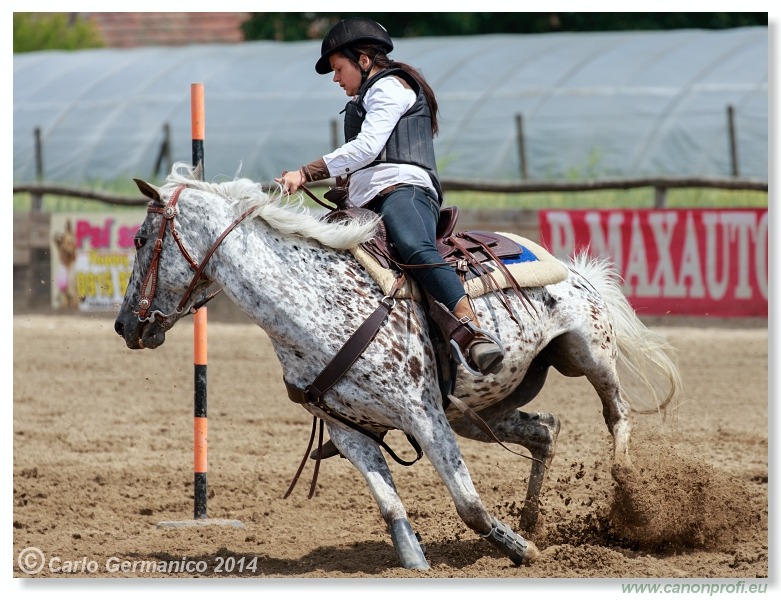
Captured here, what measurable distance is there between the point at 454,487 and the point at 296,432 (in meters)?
3.36

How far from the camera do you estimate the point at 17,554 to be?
16.8 feet

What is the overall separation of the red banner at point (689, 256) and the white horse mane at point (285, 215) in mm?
7531

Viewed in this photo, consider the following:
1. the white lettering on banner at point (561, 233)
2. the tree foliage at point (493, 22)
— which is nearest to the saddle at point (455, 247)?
the white lettering on banner at point (561, 233)

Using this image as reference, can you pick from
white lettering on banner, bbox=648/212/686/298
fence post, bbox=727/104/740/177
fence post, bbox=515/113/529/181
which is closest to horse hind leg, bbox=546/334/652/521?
white lettering on banner, bbox=648/212/686/298

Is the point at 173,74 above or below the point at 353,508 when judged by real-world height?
above

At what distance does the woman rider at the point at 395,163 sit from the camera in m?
4.57

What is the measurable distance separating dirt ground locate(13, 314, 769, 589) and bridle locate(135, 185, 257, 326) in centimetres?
109

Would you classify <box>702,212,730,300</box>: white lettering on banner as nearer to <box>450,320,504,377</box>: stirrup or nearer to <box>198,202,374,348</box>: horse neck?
<box>450,320,504,377</box>: stirrup

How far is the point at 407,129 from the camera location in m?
4.73

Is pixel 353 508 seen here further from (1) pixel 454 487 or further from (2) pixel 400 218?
(2) pixel 400 218

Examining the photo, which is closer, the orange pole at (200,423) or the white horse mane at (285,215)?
the white horse mane at (285,215)

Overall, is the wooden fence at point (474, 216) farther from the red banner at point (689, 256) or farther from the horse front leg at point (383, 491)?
the horse front leg at point (383, 491)

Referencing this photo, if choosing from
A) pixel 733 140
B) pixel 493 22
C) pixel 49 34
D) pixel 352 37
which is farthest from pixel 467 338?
pixel 49 34

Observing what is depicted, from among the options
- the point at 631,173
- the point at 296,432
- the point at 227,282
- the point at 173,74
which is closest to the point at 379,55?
the point at 227,282
